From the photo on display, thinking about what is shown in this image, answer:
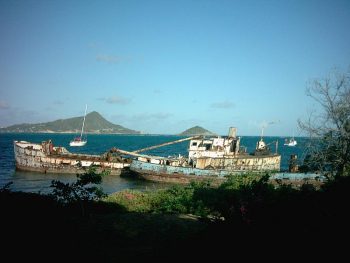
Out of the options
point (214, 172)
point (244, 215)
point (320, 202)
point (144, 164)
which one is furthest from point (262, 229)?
point (144, 164)

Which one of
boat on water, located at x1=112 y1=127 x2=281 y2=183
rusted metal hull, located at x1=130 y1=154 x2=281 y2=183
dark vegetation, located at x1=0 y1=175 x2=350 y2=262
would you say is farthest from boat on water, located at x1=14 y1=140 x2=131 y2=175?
dark vegetation, located at x1=0 y1=175 x2=350 y2=262

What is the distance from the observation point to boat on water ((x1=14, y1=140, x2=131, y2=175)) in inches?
1538

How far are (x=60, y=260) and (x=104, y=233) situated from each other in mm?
2628

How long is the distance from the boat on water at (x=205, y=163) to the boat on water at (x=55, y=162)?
378cm

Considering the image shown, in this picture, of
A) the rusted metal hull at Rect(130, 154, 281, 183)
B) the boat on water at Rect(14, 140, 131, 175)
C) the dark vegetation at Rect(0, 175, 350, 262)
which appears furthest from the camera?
the boat on water at Rect(14, 140, 131, 175)

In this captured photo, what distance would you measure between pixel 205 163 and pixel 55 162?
21520 mm

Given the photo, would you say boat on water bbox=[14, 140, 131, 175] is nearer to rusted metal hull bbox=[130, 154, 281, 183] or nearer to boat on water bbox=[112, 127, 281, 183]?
boat on water bbox=[112, 127, 281, 183]

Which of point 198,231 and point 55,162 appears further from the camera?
point 55,162

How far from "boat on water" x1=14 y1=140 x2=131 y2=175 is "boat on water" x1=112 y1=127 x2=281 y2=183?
3776 mm

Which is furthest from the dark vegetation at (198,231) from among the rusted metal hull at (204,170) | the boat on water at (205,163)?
the boat on water at (205,163)

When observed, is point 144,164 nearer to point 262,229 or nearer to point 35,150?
point 35,150

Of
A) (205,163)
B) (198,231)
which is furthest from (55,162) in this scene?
(198,231)

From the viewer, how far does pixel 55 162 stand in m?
39.3

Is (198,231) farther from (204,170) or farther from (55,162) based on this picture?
(55,162)
